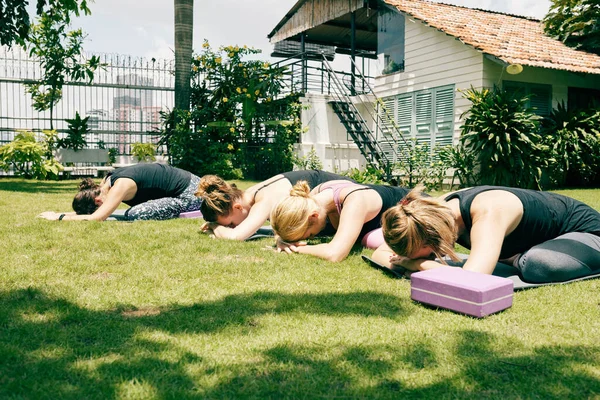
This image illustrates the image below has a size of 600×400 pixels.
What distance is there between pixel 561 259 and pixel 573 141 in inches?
406

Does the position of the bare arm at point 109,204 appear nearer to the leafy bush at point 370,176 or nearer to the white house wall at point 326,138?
the leafy bush at point 370,176

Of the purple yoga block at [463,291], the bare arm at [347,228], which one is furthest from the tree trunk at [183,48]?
the purple yoga block at [463,291]

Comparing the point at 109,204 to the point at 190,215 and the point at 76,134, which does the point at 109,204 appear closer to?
the point at 190,215

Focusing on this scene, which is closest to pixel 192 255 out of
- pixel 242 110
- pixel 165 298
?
pixel 165 298

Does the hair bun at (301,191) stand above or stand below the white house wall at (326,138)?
below

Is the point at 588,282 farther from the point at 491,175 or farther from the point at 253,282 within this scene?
the point at 491,175

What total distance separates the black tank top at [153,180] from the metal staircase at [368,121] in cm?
763

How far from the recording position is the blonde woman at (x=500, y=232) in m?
3.57

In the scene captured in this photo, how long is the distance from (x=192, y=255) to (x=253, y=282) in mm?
1068

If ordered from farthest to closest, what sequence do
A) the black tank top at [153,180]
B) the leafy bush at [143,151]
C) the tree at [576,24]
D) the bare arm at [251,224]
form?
the leafy bush at [143,151]
the tree at [576,24]
the black tank top at [153,180]
the bare arm at [251,224]

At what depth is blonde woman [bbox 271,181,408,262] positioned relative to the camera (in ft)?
14.9

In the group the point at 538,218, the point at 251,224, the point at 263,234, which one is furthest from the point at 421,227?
the point at 263,234

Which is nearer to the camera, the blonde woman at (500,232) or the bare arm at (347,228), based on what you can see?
the blonde woman at (500,232)

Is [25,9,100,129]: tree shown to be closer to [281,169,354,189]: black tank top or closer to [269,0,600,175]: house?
[269,0,600,175]: house
